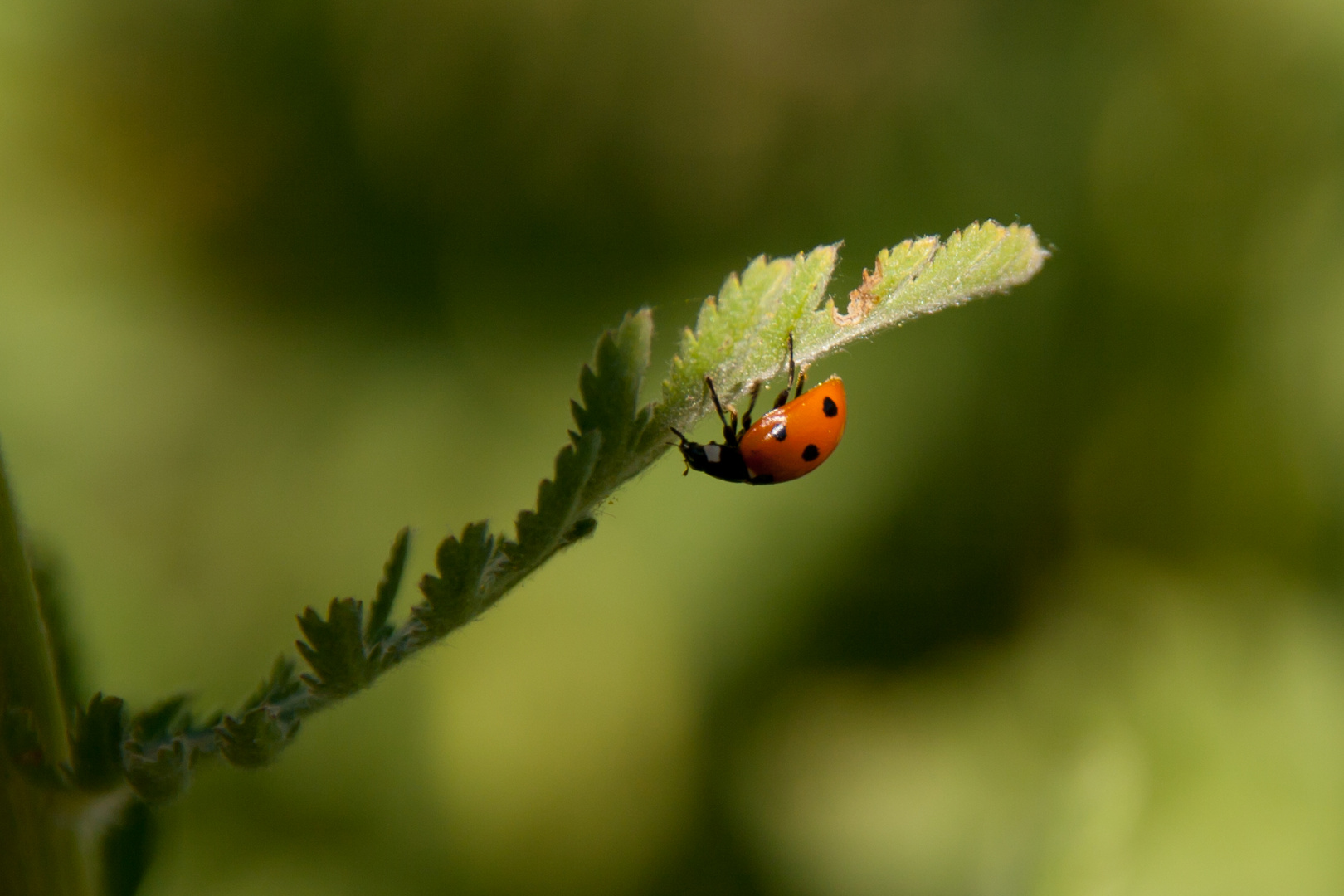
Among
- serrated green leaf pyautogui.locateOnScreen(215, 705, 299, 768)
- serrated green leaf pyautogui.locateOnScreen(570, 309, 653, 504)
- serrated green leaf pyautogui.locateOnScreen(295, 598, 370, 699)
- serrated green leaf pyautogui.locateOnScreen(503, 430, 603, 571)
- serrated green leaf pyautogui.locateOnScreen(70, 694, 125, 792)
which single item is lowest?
serrated green leaf pyautogui.locateOnScreen(70, 694, 125, 792)

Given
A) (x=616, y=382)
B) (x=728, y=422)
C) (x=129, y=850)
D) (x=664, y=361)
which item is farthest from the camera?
(x=664, y=361)

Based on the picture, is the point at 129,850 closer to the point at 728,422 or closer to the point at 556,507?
the point at 556,507

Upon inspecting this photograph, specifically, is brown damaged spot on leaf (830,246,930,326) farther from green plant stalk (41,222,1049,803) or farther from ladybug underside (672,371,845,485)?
ladybug underside (672,371,845,485)

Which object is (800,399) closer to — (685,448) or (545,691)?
(685,448)

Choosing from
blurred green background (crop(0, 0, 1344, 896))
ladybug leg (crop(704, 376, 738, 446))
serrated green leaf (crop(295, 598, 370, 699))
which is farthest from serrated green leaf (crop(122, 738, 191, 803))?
blurred green background (crop(0, 0, 1344, 896))

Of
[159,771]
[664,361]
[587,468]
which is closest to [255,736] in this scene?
[159,771]

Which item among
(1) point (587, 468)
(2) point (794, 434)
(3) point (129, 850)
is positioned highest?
(2) point (794, 434)

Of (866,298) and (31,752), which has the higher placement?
(866,298)

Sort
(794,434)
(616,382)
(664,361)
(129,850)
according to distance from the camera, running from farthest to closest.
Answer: (664,361) < (794,434) < (129,850) < (616,382)

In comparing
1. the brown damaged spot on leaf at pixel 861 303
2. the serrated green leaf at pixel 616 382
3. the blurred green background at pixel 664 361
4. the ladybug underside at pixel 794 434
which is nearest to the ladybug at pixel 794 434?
the ladybug underside at pixel 794 434
